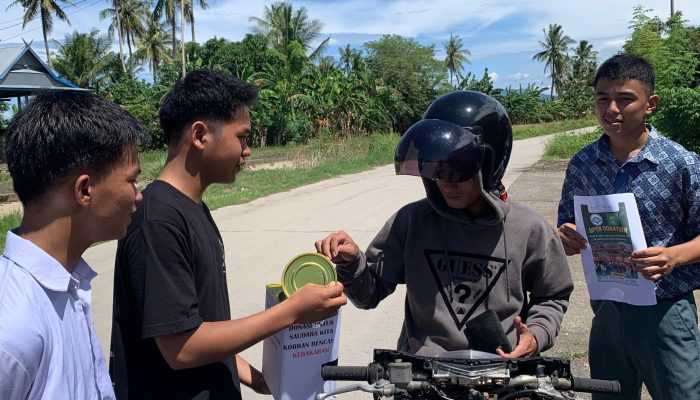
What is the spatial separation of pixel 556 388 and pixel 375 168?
2284cm

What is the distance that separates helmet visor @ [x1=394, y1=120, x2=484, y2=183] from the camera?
2188 mm

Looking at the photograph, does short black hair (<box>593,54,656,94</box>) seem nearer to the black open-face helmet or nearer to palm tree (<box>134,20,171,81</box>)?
the black open-face helmet

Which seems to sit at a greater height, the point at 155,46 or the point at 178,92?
the point at 155,46

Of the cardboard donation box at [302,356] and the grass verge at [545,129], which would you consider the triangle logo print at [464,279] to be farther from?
the grass verge at [545,129]

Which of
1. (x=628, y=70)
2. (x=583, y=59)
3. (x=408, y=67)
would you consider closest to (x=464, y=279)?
(x=628, y=70)

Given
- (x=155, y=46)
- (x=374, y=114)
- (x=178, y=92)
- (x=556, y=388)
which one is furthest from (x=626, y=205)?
(x=155, y=46)

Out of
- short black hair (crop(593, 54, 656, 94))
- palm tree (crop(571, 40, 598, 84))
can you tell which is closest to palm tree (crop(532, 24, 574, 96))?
palm tree (crop(571, 40, 598, 84))

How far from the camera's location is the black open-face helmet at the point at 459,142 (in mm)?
2197

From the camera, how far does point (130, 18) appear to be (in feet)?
188

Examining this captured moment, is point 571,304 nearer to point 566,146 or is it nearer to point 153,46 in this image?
point 566,146

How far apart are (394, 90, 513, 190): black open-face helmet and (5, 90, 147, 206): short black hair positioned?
1.00m

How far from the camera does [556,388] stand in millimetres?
1686

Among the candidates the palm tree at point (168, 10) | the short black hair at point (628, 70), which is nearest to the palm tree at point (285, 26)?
the palm tree at point (168, 10)

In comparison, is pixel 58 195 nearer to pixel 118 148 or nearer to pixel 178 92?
pixel 118 148
